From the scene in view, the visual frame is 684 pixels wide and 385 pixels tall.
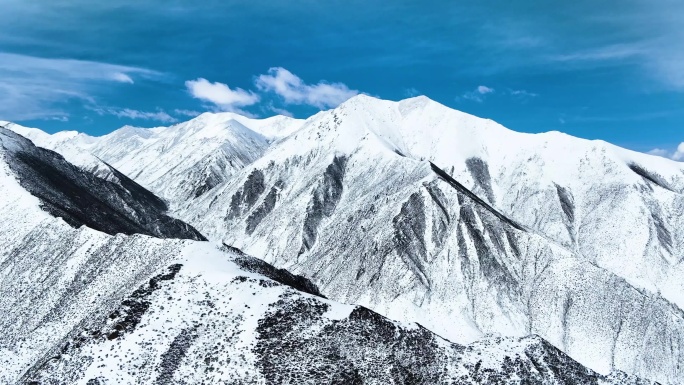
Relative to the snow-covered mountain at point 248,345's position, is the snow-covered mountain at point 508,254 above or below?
above

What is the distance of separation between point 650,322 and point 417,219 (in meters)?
54.2

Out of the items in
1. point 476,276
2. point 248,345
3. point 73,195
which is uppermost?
point 476,276

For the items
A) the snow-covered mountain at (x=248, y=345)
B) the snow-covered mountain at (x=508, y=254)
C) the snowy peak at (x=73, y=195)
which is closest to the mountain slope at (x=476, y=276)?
the snow-covered mountain at (x=508, y=254)

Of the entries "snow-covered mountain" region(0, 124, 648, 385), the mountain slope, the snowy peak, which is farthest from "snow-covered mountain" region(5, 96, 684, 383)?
"snow-covered mountain" region(0, 124, 648, 385)

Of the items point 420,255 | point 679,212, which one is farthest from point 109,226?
point 679,212

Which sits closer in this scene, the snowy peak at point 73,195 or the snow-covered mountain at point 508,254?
the snowy peak at point 73,195

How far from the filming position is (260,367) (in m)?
43.2

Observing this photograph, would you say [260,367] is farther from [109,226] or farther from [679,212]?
[679,212]

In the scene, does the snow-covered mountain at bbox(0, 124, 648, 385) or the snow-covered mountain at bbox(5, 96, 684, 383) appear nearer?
the snow-covered mountain at bbox(0, 124, 648, 385)

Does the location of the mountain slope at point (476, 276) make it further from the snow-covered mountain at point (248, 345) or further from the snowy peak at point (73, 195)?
the snow-covered mountain at point (248, 345)

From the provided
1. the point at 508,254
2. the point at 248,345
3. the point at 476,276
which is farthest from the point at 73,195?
the point at 508,254

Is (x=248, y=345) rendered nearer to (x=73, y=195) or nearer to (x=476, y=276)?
(x=73, y=195)

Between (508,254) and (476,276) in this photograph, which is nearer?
(476,276)

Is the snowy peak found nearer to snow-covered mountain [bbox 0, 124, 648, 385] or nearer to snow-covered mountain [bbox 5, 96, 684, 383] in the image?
snow-covered mountain [bbox 5, 96, 684, 383]
